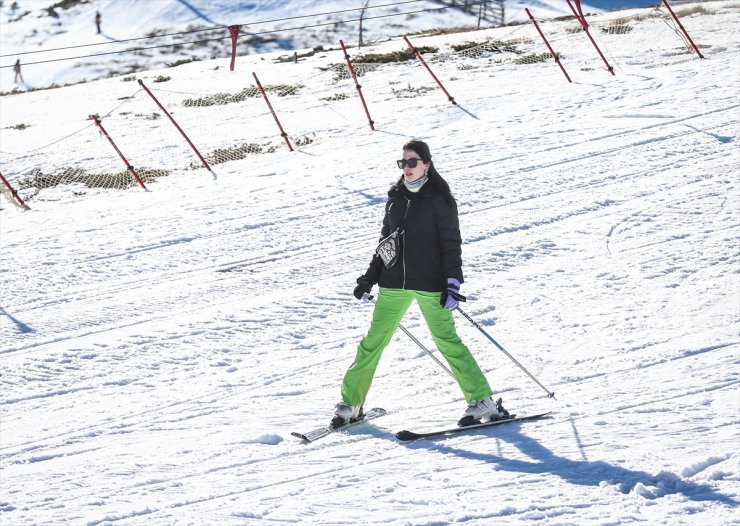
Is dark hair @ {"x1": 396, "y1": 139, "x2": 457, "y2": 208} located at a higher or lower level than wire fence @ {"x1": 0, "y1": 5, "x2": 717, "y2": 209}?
higher

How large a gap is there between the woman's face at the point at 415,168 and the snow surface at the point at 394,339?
1.53 m

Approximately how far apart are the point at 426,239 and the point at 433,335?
0.58 meters

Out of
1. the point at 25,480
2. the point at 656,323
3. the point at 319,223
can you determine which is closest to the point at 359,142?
the point at 319,223

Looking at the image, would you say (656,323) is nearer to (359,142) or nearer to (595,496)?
(595,496)

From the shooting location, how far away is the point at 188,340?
7391 millimetres

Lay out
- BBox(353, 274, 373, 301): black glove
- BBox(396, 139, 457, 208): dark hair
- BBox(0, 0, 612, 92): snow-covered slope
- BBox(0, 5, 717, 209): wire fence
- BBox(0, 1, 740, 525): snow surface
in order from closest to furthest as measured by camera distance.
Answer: BBox(0, 1, 740, 525): snow surface, BBox(396, 139, 457, 208): dark hair, BBox(353, 274, 373, 301): black glove, BBox(0, 5, 717, 209): wire fence, BBox(0, 0, 612, 92): snow-covered slope

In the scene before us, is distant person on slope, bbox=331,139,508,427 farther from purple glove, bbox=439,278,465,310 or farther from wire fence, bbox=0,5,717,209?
wire fence, bbox=0,5,717,209

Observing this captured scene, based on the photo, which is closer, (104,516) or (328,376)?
(104,516)

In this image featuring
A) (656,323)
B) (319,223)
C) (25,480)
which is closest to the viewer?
(25,480)

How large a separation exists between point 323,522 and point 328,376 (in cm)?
230

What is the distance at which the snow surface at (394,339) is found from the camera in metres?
4.71

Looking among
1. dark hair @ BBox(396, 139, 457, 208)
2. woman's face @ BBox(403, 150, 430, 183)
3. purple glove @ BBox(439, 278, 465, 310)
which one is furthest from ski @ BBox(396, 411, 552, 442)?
woman's face @ BBox(403, 150, 430, 183)

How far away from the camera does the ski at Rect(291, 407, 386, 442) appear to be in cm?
545

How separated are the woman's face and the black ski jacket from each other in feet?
0.27
